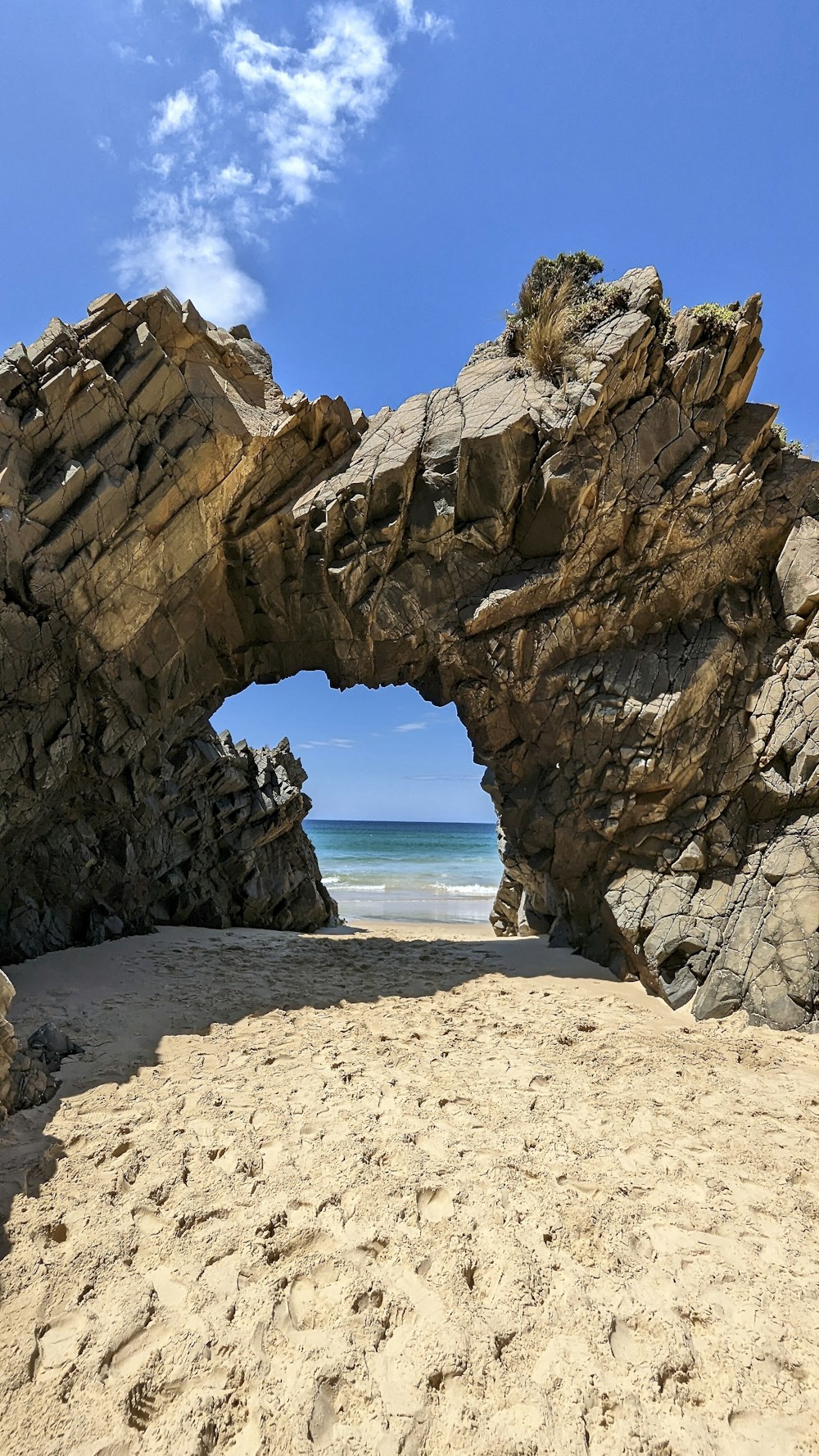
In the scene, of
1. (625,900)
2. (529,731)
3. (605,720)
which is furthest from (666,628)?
(625,900)

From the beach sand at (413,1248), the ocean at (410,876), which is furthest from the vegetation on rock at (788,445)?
the ocean at (410,876)

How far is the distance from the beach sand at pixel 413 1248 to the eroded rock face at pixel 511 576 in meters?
3.47

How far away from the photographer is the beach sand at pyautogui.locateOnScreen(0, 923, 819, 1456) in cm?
304

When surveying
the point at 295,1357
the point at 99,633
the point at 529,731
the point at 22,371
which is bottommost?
the point at 295,1357

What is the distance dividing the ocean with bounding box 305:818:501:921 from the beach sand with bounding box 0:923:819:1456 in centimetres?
2250

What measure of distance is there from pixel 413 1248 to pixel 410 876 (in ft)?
144

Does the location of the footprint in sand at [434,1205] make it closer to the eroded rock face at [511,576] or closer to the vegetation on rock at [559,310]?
the eroded rock face at [511,576]

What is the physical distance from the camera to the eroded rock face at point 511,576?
9180 mm

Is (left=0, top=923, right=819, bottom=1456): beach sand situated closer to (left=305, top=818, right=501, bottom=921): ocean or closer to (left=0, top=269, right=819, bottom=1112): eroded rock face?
(left=0, top=269, right=819, bottom=1112): eroded rock face

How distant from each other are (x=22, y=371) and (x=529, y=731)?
10.00m

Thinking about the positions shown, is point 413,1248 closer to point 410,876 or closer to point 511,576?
point 511,576

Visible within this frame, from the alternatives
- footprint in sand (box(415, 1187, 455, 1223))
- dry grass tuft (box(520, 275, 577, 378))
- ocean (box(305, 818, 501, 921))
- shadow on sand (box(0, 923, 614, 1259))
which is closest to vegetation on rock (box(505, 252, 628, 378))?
dry grass tuft (box(520, 275, 577, 378))

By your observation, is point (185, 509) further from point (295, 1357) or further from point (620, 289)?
point (295, 1357)

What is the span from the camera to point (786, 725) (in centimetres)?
917
